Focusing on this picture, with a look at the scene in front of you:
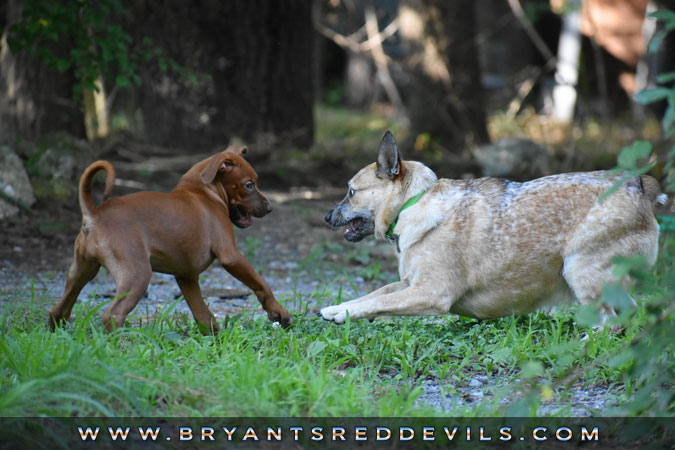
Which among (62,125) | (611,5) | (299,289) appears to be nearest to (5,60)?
(62,125)

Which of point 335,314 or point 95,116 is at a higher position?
point 95,116

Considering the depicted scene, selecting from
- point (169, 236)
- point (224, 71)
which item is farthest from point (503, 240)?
point (224, 71)

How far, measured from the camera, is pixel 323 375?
405 cm

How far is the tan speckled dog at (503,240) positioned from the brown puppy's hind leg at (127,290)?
4.15 ft

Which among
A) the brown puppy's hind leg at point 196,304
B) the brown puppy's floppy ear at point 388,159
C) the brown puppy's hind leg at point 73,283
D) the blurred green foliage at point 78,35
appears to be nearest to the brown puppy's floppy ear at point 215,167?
the brown puppy's hind leg at point 196,304

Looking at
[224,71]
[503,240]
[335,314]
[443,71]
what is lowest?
[335,314]

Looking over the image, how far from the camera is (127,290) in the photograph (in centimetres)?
451

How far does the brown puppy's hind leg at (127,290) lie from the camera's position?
4500mm

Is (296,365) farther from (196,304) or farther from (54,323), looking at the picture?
(54,323)

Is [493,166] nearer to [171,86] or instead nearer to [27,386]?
[171,86]

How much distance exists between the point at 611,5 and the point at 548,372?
509 inches

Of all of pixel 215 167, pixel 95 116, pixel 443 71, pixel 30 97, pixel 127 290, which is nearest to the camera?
pixel 127 290

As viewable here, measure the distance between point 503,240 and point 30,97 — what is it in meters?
6.56

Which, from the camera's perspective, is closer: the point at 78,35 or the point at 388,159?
the point at 388,159
